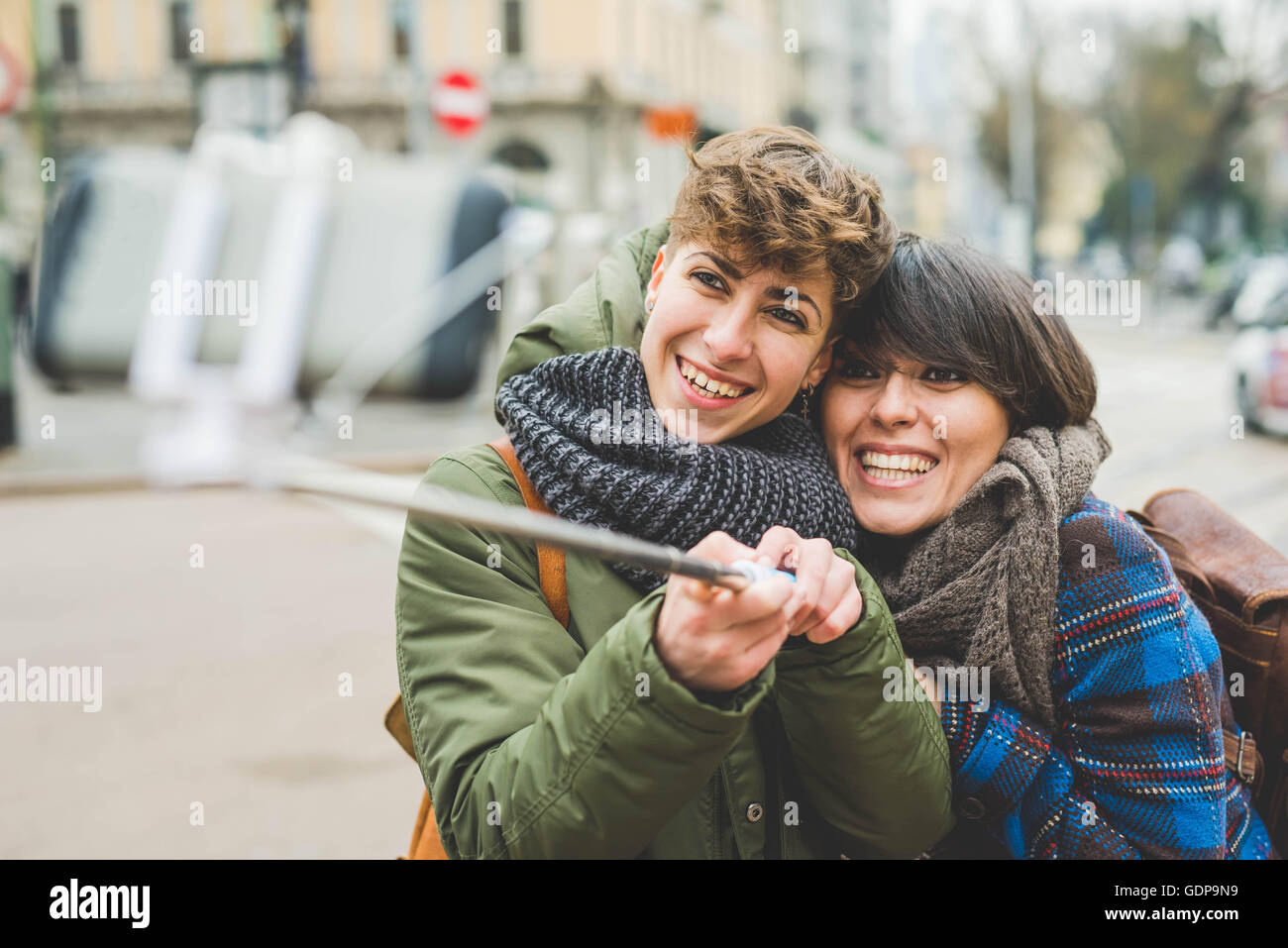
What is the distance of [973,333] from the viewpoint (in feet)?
6.50

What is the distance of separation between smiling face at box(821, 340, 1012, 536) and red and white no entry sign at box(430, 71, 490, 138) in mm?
11704

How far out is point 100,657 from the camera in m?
5.74

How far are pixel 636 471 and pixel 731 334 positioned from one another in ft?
0.80

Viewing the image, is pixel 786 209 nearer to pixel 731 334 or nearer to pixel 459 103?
pixel 731 334

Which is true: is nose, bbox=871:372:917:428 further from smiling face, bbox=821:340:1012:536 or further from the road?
the road

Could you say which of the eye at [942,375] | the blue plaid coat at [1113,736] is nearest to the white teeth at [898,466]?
the eye at [942,375]

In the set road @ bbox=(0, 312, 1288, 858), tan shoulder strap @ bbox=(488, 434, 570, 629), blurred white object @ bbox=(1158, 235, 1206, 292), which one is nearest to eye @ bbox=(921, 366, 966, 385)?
tan shoulder strap @ bbox=(488, 434, 570, 629)

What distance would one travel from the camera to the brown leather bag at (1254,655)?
1907 millimetres

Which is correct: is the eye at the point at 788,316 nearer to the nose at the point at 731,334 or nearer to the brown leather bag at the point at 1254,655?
the nose at the point at 731,334

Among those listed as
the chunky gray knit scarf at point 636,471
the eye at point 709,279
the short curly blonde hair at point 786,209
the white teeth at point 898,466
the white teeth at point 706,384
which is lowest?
the white teeth at point 898,466

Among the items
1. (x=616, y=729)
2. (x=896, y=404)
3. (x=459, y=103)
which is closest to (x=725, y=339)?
(x=896, y=404)

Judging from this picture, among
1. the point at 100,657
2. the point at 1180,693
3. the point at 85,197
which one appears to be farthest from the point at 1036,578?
the point at 85,197

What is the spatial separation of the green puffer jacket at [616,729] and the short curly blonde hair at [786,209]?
451 millimetres
